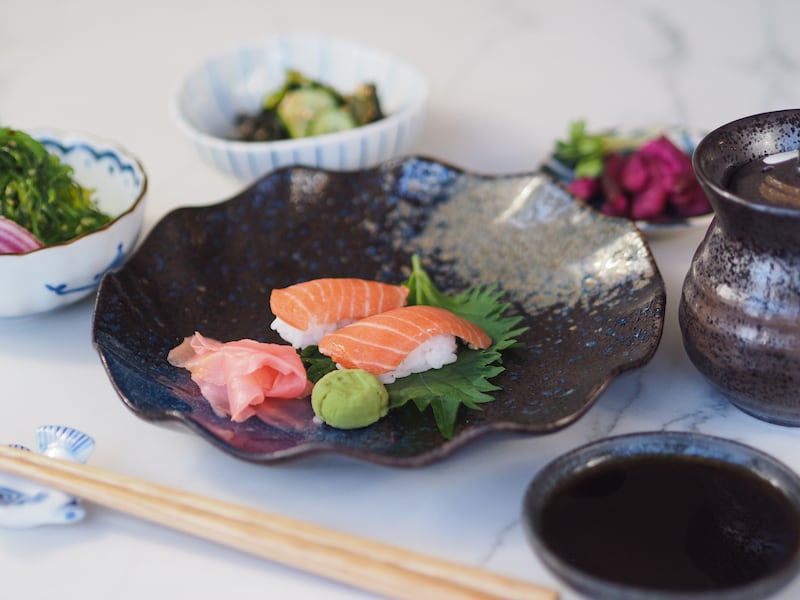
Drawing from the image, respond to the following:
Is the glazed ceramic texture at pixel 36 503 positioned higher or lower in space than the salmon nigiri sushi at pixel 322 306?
lower

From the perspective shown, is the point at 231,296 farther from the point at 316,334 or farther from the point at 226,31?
the point at 226,31

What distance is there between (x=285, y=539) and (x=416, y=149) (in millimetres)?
1459

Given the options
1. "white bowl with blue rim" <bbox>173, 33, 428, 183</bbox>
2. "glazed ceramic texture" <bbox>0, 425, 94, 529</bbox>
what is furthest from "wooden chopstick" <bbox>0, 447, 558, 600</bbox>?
"white bowl with blue rim" <bbox>173, 33, 428, 183</bbox>

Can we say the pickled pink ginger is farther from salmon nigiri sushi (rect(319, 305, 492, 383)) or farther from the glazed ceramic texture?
the glazed ceramic texture

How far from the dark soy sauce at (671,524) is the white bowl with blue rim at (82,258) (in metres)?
0.99

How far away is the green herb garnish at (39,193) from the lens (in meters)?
1.86

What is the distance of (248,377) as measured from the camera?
151 cm

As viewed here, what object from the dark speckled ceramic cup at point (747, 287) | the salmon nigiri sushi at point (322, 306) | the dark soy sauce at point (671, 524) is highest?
the dark speckled ceramic cup at point (747, 287)

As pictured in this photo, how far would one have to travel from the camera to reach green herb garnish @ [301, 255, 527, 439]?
59.9 inches

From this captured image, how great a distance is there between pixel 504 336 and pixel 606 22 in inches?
70.0

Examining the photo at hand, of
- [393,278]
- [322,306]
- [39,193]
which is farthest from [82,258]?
[393,278]

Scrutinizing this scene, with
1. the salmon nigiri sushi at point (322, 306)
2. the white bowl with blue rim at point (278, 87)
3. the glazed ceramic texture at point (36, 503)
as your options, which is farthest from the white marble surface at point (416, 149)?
the salmon nigiri sushi at point (322, 306)

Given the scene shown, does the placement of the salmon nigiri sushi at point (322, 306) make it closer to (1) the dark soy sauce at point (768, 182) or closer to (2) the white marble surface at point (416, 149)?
(2) the white marble surface at point (416, 149)

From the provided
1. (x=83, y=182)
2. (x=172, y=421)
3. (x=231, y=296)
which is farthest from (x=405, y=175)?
(x=172, y=421)
